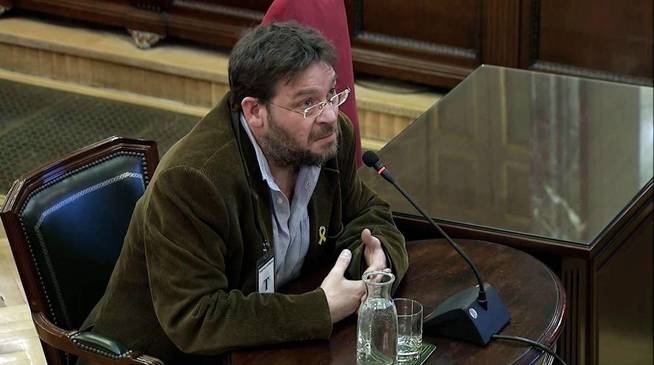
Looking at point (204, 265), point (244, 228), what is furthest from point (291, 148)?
point (204, 265)

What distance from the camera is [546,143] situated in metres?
3.63

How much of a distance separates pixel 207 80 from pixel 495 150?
2.00 metres

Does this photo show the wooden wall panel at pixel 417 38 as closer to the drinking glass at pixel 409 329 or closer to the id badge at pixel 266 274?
the id badge at pixel 266 274

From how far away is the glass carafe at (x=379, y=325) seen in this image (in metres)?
2.43

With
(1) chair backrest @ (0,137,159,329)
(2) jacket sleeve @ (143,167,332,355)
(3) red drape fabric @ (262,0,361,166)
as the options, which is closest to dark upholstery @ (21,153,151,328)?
(1) chair backrest @ (0,137,159,329)

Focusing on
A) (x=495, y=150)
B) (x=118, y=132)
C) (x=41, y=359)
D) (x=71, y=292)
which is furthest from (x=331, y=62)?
(x=118, y=132)

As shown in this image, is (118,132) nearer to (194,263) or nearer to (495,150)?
(495,150)

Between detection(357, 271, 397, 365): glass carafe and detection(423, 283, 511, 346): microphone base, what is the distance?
148mm

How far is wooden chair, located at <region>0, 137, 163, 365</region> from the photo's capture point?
2721mm

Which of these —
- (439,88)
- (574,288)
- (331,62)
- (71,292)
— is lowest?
(439,88)

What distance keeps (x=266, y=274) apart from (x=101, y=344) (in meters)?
Answer: 0.36

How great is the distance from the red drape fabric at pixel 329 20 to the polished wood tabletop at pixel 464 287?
2.08 feet

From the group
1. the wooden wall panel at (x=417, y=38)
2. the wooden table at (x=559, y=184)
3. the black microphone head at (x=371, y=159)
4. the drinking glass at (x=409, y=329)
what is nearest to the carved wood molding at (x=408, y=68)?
the wooden wall panel at (x=417, y=38)

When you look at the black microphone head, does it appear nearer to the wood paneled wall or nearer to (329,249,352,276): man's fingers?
(329,249,352,276): man's fingers
